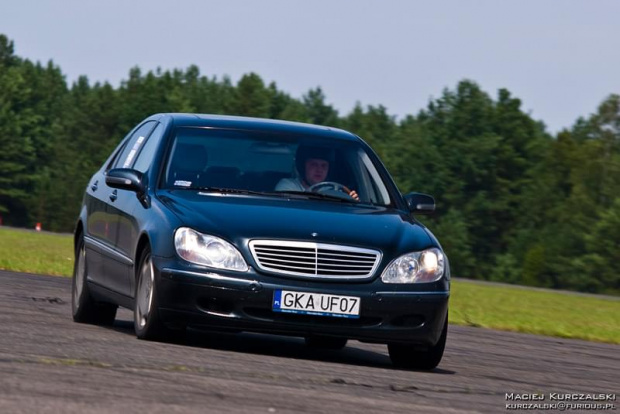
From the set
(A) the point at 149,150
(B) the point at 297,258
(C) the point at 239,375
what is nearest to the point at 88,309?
(A) the point at 149,150

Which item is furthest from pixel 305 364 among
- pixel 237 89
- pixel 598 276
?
pixel 237 89

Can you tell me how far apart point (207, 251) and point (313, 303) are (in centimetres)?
71

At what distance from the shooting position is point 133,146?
1127 centimetres

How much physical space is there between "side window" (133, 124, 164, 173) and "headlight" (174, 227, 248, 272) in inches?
53.7

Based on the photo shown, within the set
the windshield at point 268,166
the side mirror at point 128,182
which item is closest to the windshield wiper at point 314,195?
the windshield at point 268,166

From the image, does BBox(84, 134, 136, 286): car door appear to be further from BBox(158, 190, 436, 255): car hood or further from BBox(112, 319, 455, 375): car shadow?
BBox(158, 190, 436, 255): car hood

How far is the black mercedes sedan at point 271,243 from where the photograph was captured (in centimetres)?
881

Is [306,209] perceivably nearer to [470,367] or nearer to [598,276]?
[470,367]

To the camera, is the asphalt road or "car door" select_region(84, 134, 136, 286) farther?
"car door" select_region(84, 134, 136, 286)

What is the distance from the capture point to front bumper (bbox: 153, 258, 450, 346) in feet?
28.8

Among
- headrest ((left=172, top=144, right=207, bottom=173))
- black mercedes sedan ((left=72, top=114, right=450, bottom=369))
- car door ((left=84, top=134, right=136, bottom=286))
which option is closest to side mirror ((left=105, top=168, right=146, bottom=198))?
black mercedes sedan ((left=72, top=114, right=450, bottom=369))

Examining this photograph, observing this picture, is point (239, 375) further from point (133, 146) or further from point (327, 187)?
point (133, 146)

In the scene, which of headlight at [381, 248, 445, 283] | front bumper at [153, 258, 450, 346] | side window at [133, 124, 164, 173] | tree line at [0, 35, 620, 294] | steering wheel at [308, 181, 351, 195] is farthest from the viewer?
tree line at [0, 35, 620, 294]

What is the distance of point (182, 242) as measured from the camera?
349 inches
